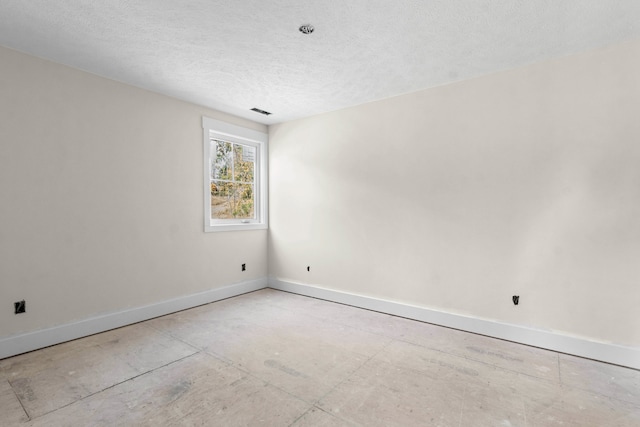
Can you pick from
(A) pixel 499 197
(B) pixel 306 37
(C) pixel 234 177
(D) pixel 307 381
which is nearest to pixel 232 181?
(C) pixel 234 177

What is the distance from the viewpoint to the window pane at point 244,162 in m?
4.52

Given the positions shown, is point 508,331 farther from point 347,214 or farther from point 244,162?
point 244,162

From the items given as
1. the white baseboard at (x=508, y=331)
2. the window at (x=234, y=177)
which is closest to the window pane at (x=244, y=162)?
the window at (x=234, y=177)

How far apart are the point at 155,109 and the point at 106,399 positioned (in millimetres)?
2840

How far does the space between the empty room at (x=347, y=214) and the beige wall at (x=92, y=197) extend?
0.02m

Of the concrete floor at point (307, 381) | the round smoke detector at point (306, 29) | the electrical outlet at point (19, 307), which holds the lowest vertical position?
the concrete floor at point (307, 381)

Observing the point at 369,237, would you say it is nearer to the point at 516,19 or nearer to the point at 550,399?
the point at 550,399

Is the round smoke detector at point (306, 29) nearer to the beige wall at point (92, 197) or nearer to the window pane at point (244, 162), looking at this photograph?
the beige wall at point (92, 197)

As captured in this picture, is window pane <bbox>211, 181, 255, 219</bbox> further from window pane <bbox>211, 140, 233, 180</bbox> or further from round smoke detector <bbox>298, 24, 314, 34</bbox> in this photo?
round smoke detector <bbox>298, 24, 314, 34</bbox>

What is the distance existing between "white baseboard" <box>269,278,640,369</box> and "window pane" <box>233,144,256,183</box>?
206 cm

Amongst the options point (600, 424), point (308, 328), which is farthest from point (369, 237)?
point (600, 424)

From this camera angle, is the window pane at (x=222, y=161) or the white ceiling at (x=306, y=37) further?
the window pane at (x=222, y=161)

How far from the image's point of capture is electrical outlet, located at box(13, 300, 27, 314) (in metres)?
2.58

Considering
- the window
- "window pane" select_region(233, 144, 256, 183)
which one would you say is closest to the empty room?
the window
